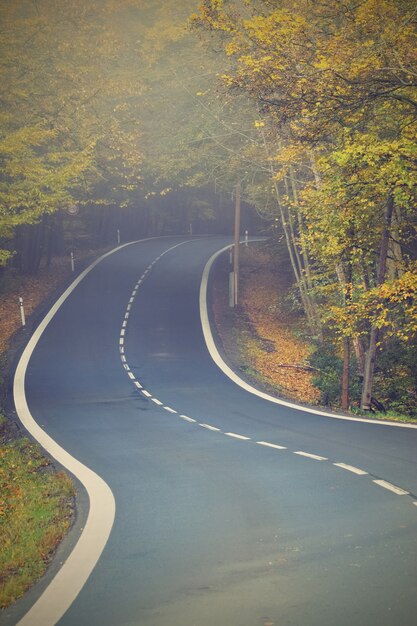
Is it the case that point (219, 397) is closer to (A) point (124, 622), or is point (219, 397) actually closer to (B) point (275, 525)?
(B) point (275, 525)

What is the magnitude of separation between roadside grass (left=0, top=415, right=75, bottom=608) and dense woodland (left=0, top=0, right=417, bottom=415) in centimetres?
806

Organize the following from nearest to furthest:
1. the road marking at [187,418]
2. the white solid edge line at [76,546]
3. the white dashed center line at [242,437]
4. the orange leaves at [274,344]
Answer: the white solid edge line at [76,546]
the white dashed center line at [242,437]
the road marking at [187,418]
the orange leaves at [274,344]

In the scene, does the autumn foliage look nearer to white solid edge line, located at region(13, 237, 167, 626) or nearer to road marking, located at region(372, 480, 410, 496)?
road marking, located at region(372, 480, 410, 496)

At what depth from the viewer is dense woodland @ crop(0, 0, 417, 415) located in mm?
13719

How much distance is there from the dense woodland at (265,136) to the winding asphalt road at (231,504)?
4156 millimetres

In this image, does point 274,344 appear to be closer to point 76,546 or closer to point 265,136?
point 265,136

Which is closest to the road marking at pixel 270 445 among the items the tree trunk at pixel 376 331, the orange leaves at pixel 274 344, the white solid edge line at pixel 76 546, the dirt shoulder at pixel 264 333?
the white solid edge line at pixel 76 546

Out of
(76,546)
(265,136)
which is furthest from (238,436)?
(265,136)

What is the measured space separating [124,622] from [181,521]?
106 inches

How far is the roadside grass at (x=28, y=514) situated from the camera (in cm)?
675

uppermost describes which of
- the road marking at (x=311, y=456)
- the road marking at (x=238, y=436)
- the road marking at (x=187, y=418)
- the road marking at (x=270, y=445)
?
the road marking at (x=311, y=456)

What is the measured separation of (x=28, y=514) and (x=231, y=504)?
272 cm

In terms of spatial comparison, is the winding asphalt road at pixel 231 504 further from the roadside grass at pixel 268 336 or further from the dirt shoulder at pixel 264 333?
the dirt shoulder at pixel 264 333

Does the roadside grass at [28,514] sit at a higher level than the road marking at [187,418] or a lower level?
higher
